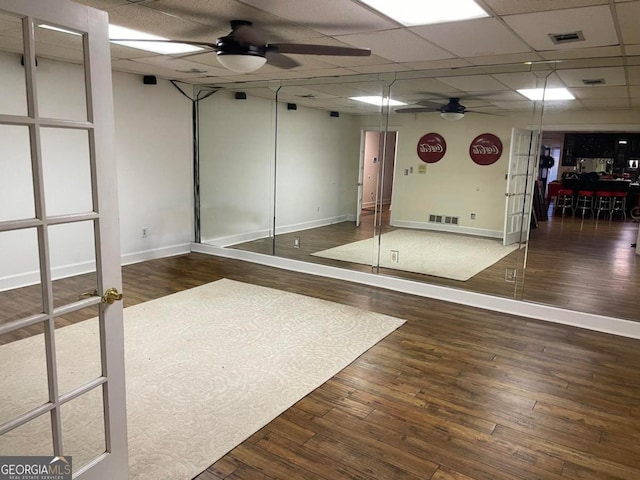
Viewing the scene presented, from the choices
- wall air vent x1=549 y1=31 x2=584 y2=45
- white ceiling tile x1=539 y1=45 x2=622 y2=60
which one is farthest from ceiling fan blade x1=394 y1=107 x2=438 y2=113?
wall air vent x1=549 y1=31 x2=584 y2=45

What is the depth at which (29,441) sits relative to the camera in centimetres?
233

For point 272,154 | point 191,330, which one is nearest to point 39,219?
point 191,330

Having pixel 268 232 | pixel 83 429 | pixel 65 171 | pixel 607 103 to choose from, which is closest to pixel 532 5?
pixel 83 429

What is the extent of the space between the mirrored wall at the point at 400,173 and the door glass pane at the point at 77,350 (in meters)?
3.21

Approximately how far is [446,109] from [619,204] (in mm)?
6939

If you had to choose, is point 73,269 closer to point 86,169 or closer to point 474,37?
point 86,169

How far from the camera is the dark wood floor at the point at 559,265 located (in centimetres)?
498

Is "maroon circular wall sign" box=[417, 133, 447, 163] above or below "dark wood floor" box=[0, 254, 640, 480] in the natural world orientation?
above

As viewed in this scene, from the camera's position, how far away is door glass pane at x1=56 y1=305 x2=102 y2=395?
9.97ft

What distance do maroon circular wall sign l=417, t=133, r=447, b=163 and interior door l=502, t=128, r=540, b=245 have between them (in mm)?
1001

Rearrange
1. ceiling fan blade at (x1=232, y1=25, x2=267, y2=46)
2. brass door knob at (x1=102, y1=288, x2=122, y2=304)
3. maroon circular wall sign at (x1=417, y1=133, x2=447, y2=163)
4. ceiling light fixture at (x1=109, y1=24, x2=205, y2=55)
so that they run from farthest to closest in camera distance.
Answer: maroon circular wall sign at (x1=417, y1=133, x2=447, y2=163) → ceiling light fixture at (x1=109, y1=24, x2=205, y2=55) → ceiling fan blade at (x1=232, y1=25, x2=267, y2=46) → brass door knob at (x1=102, y1=288, x2=122, y2=304)

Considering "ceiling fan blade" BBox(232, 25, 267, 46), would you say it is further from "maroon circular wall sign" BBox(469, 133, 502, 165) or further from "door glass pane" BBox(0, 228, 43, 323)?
"maroon circular wall sign" BBox(469, 133, 502, 165)

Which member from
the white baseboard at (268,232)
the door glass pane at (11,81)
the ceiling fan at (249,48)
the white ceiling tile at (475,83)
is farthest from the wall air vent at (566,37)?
the white baseboard at (268,232)

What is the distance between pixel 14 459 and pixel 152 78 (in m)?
4.93
